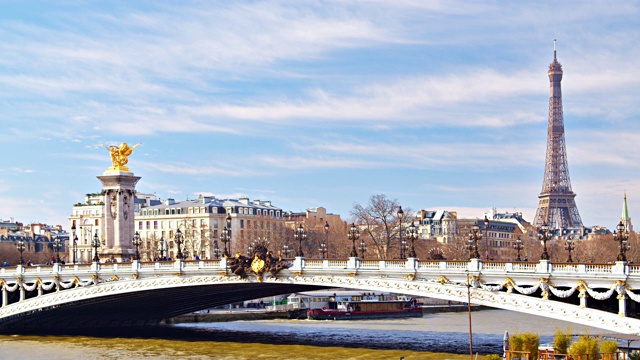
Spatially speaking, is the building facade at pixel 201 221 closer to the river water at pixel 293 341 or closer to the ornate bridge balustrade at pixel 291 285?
the river water at pixel 293 341

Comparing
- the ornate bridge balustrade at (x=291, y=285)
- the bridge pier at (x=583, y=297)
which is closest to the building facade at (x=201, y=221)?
the ornate bridge balustrade at (x=291, y=285)

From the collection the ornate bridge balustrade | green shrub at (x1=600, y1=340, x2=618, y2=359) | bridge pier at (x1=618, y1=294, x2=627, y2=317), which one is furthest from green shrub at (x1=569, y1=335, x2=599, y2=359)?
bridge pier at (x1=618, y1=294, x2=627, y2=317)

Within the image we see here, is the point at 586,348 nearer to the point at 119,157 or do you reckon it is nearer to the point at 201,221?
the point at 119,157

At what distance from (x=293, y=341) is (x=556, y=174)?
12208cm

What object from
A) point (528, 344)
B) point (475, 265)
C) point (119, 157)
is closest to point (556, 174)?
point (119, 157)

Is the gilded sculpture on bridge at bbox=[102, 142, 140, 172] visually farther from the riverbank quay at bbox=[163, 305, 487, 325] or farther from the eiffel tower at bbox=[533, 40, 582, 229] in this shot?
the eiffel tower at bbox=[533, 40, 582, 229]

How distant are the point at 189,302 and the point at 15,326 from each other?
10.8 meters

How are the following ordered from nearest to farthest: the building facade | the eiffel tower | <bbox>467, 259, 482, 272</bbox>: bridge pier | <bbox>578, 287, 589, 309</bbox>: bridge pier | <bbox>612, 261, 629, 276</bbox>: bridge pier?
<bbox>612, 261, 629, 276</bbox>: bridge pier → <bbox>578, 287, 589, 309</bbox>: bridge pier → <bbox>467, 259, 482, 272</bbox>: bridge pier → the building facade → the eiffel tower

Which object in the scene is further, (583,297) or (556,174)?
(556,174)

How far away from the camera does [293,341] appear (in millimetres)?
57156

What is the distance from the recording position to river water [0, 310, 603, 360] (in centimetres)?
5056

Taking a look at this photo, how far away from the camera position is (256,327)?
68312 mm

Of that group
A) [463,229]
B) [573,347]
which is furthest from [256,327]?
[463,229]

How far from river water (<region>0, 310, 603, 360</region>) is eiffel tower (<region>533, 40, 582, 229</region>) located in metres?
103
